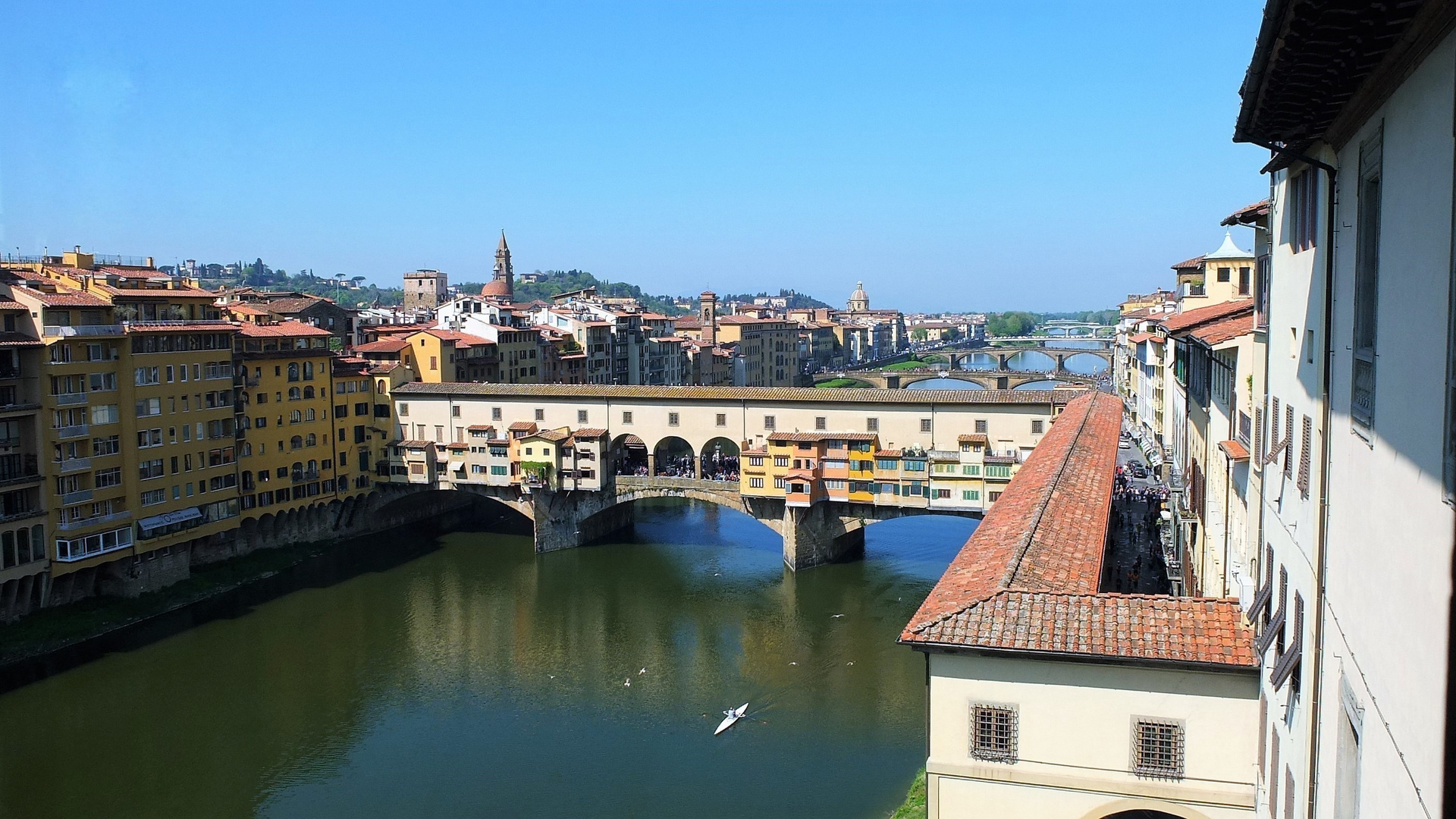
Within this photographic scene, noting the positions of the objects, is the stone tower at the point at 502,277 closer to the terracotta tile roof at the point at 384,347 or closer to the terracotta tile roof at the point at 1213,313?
the terracotta tile roof at the point at 384,347

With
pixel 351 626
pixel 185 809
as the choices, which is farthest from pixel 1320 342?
pixel 351 626

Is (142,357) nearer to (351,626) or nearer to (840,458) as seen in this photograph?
(351,626)

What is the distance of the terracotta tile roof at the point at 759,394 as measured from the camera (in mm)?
33688

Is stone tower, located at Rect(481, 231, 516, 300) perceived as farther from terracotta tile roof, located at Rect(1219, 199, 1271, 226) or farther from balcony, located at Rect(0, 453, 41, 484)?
terracotta tile roof, located at Rect(1219, 199, 1271, 226)

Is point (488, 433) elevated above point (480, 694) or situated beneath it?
elevated above

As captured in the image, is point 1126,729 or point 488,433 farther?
point 488,433

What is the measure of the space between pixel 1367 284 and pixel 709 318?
70.7 m

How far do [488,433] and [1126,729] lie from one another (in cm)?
3015

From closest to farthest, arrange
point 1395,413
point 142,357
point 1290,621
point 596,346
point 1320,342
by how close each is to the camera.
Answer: point 1395,413
point 1320,342
point 1290,621
point 142,357
point 596,346

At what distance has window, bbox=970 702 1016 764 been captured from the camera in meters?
10.2

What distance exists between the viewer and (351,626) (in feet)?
92.2

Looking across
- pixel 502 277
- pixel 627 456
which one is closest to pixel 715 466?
pixel 627 456

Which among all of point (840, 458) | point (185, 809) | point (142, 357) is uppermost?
point (142, 357)

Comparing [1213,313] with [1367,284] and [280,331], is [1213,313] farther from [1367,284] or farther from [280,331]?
[280,331]
